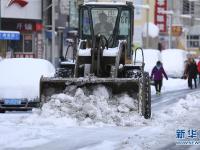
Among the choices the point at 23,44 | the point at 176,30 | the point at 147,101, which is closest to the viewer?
the point at 147,101

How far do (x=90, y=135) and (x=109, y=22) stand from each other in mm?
5649

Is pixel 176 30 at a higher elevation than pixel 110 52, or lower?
higher

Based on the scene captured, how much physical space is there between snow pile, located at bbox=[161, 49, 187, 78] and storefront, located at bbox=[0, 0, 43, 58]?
849 cm

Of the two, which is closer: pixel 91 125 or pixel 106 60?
pixel 91 125

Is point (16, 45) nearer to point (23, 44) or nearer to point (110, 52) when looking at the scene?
point (23, 44)

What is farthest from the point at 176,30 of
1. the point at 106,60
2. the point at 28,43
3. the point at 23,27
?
the point at 106,60

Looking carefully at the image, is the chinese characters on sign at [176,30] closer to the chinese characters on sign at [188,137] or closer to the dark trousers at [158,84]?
the dark trousers at [158,84]

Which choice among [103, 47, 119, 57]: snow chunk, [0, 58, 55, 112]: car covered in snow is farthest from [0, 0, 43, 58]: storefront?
[103, 47, 119, 57]: snow chunk

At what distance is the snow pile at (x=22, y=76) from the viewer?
732 inches

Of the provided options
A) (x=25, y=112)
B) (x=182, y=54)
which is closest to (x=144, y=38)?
(x=182, y=54)

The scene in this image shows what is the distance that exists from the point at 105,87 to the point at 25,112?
3.68 metres

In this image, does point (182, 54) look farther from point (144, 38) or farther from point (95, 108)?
point (95, 108)

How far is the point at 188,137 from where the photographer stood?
12953 mm

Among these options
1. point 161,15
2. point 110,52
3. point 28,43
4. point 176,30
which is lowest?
point 110,52
